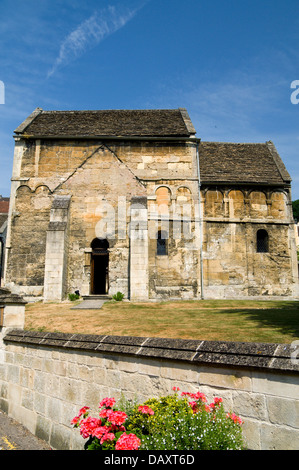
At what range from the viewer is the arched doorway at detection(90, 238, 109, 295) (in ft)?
62.4

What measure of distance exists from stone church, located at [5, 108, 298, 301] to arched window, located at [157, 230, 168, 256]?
6 centimetres

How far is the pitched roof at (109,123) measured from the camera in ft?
68.1

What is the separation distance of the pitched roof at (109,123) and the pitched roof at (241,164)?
2671 mm

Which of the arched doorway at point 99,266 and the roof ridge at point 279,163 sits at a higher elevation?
the roof ridge at point 279,163

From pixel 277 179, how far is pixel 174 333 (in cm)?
1623

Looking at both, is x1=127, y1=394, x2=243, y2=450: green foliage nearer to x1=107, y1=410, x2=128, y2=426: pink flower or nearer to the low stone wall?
x1=107, y1=410, x2=128, y2=426: pink flower

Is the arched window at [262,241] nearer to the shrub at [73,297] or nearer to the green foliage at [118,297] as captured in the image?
the green foliage at [118,297]

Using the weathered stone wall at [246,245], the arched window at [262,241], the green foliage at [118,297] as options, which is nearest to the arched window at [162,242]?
the weathered stone wall at [246,245]

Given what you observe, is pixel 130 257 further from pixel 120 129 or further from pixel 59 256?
pixel 120 129

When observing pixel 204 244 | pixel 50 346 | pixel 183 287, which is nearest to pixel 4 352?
pixel 50 346

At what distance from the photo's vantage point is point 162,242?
1947cm

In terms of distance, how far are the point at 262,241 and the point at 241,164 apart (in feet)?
17.4

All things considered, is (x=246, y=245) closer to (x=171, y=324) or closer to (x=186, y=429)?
(x=171, y=324)

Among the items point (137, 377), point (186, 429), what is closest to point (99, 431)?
point (186, 429)
